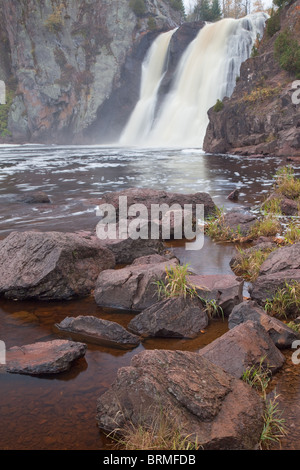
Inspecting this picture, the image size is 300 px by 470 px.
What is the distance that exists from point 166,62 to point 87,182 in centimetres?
3391

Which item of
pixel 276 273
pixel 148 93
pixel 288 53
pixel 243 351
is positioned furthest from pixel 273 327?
pixel 148 93

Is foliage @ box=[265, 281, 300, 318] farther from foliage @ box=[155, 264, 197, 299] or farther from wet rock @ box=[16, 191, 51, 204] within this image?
wet rock @ box=[16, 191, 51, 204]

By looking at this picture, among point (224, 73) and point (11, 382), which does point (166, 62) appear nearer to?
point (224, 73)

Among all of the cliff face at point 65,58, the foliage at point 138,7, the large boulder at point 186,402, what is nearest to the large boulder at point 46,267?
the large boulder at point 186,402

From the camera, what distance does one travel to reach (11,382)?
374cm

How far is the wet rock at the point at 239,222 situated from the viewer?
837 cm

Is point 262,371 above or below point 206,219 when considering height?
above

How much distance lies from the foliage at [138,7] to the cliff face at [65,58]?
13.9 inches

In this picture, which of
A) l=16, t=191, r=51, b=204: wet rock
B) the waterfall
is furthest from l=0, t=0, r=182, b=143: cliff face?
l=16, t=191, r=51, b=204: wet rock

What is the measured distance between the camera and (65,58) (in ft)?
180

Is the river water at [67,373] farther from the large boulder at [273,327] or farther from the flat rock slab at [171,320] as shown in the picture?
the large boulder at [273,327]

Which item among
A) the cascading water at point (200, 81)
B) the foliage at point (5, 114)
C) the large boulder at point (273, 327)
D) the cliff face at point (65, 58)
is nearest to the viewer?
the large boulder at point (273, 327)

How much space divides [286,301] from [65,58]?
187 ft
